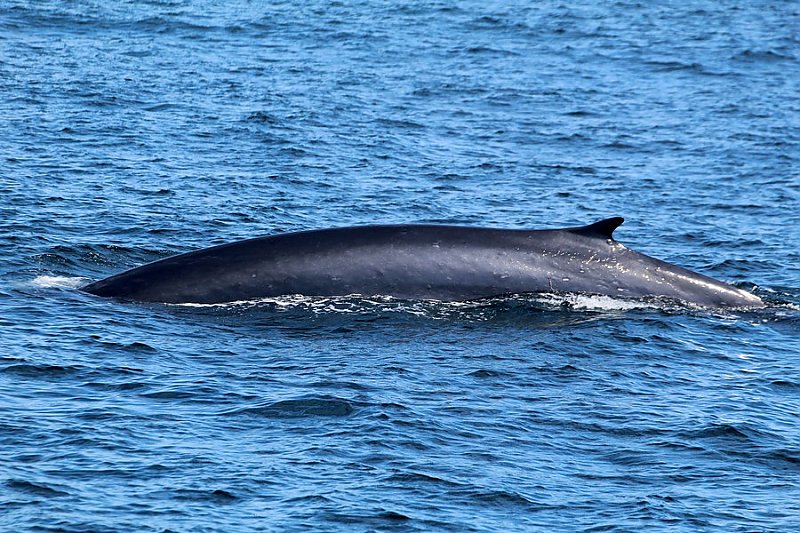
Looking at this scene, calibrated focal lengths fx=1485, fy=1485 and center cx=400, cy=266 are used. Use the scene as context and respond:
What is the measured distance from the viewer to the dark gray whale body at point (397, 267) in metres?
17.6

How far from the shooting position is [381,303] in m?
17.7

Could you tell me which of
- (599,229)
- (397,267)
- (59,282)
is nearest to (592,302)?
(599,229)

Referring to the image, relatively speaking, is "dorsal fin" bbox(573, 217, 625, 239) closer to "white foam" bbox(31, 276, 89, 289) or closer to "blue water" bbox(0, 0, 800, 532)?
"blue water" bbox(0, 0, 800, 532)

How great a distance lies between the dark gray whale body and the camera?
17.6 meters

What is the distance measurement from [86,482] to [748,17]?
41.3 metres

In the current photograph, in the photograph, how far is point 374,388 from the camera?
15.2 metres

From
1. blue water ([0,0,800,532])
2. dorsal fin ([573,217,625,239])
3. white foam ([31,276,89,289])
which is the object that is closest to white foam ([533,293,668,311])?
blue water ([0,0,800,532])

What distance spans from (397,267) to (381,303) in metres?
0.48

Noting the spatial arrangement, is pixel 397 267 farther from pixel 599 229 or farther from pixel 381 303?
pixel 599 229

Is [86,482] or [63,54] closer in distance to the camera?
[86,482]

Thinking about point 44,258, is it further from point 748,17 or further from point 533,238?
point 748,17

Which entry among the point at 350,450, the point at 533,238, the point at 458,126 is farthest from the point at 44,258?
the point at 458,126

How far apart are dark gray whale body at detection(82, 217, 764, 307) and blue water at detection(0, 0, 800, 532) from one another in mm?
242

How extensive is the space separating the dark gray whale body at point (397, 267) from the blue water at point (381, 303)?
24 cm
